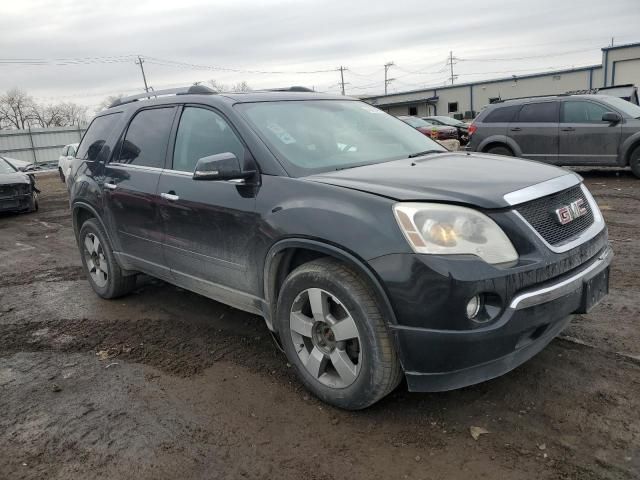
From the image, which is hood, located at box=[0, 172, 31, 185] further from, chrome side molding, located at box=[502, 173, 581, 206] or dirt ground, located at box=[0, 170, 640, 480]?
chrome side molding, located at box=[502, 173, 581, 206]

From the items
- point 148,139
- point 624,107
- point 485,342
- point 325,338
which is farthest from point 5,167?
point 624,107

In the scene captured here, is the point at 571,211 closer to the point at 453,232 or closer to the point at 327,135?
the point at 453,232

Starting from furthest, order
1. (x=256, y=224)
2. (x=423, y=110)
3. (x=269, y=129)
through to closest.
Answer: (x=423, y=110)
(x=269, y=129)
(x=256, y=224)

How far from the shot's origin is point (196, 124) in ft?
12.7

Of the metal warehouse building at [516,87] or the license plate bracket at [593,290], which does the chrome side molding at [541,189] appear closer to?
the license plate bracket at [593,290]

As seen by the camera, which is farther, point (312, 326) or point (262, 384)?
point (262, 384)

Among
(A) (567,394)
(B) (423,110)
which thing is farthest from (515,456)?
(B) (423,110)

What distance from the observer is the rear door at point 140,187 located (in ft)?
13.5

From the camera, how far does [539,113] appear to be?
434 inches

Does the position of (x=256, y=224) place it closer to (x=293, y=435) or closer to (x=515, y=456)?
(x=293, y=435)

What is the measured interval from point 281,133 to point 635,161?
366 inches

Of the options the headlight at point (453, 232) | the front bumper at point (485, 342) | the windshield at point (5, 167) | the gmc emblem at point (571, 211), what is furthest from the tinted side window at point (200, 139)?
the windshield at point (5, 167)

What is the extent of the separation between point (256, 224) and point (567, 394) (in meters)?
2.05

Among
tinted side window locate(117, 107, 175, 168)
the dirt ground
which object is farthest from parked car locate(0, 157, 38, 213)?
tinted side window locate(117, 107, 175, 168)
